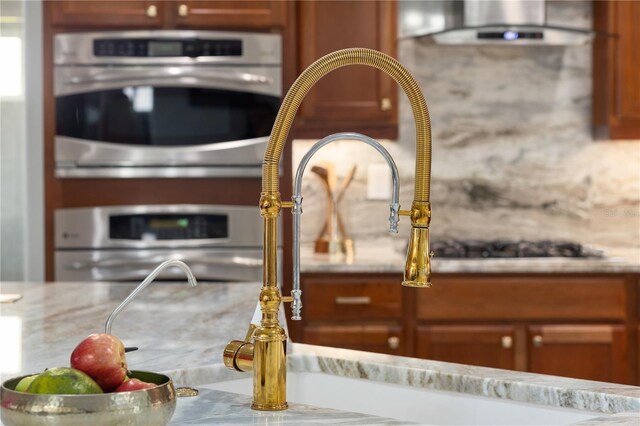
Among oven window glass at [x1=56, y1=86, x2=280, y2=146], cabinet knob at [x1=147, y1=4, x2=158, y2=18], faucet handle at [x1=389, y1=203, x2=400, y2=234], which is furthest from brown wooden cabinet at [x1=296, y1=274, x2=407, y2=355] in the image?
faucet handle at [x1=389, y1=203, x2=400, y2=234]

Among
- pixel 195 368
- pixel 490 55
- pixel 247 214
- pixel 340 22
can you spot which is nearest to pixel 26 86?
pixel 247 214

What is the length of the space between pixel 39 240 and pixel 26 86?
607mm

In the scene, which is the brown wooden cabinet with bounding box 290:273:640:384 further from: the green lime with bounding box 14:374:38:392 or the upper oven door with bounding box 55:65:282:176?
the green lime with bounding box 14:374:38:392

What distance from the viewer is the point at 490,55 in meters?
4.51

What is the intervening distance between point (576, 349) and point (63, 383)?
299cm

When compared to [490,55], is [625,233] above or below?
below

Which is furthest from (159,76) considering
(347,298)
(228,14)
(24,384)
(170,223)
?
(24,384)

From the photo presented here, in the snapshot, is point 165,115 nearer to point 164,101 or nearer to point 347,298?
point 164,101

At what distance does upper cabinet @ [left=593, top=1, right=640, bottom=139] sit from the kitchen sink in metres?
2.77

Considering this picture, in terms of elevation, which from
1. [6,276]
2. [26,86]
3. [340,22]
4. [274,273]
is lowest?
[6,276]

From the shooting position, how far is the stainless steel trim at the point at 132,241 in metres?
3.99

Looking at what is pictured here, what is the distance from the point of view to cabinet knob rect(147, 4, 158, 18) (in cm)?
397

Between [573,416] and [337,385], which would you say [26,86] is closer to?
[337,385]

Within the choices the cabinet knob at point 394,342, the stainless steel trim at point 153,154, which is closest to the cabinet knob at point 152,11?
the stainless steel trim at point 153,154
